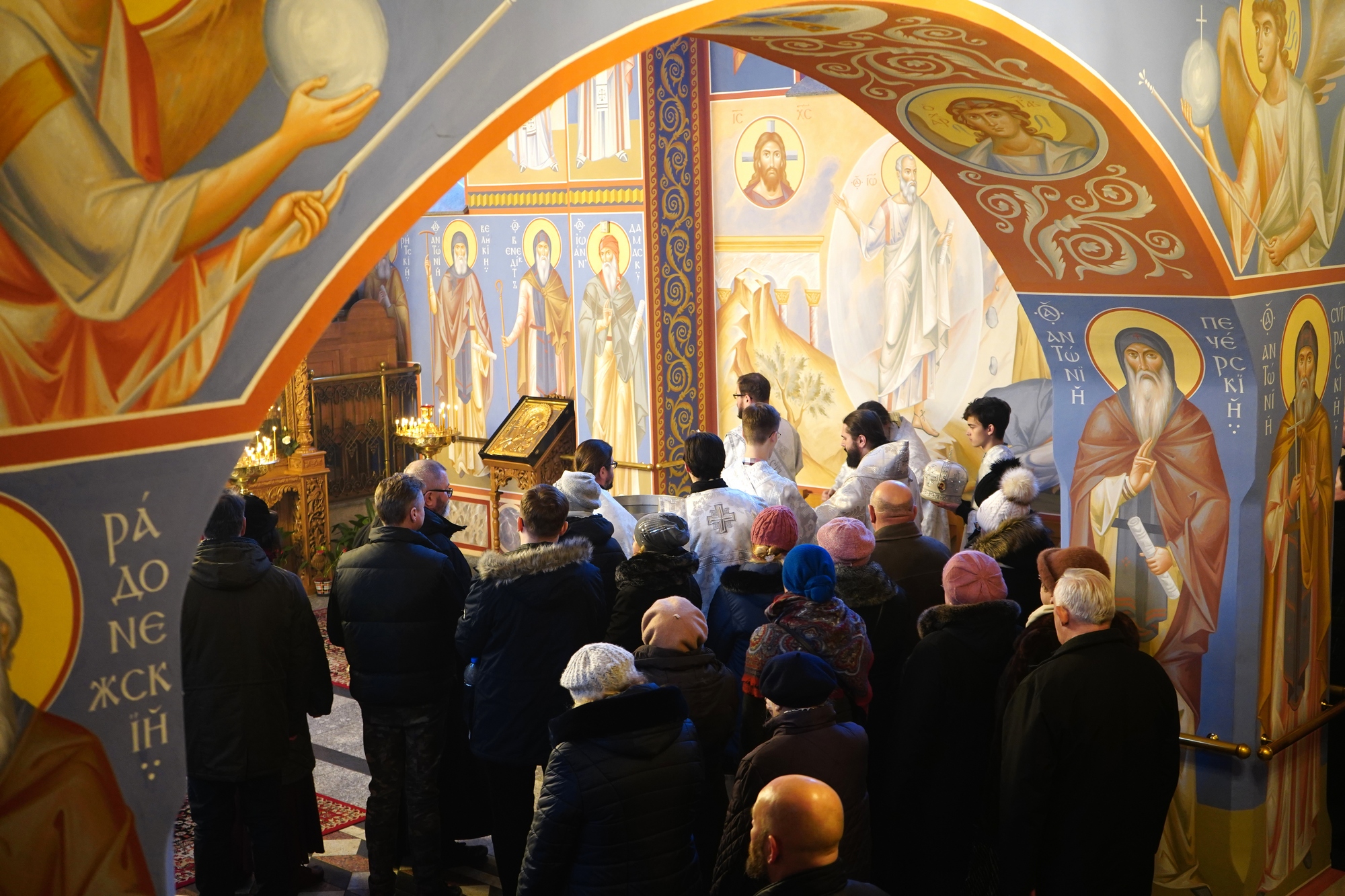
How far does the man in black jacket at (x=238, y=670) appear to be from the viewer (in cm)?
494

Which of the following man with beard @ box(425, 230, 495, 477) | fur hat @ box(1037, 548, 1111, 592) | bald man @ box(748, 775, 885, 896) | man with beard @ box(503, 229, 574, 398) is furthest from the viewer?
man with beard @ box(425, 230, 495, 477)

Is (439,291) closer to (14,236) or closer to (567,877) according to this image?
(567,877)

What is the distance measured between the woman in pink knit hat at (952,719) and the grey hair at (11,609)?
9.87 ft

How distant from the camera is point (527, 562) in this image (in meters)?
5.06

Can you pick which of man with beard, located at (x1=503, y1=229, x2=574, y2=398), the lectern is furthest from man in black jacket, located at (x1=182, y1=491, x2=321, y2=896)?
man with beard, located at (x1=503, y1=229, x2=574, y2=398)

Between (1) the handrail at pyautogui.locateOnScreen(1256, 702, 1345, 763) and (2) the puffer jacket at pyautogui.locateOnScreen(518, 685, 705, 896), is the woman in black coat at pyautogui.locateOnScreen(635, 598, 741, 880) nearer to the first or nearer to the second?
(2) the puffer jacket at pyautogui.locateOnScreen(518, 685, 705, 896)

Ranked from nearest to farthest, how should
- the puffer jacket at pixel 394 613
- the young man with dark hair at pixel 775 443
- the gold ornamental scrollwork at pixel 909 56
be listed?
1. the gold ornamental scrollwork at pixel 909 56
2. the puffer jacket at pixel 394 613
3. the young man with dark hair at pixel 775 443

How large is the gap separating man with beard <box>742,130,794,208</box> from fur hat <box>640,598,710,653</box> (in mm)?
6456

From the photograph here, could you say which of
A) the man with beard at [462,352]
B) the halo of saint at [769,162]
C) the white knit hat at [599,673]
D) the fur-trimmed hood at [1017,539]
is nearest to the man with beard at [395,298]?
the man with beard at [462,352]

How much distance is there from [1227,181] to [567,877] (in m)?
4.01

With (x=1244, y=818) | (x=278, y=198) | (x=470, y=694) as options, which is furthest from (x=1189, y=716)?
(x=278, y=198)

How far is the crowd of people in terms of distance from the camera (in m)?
3.88

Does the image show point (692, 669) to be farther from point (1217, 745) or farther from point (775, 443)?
point (1217, 745)

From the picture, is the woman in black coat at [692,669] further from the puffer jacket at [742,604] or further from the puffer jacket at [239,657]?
the puffer jacket at [239,657]
